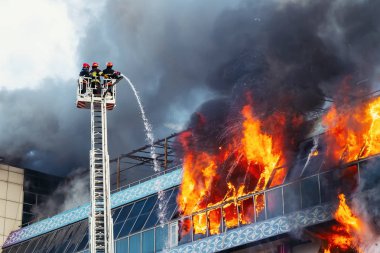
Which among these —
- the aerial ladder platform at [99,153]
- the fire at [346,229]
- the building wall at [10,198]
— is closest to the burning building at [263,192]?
the fire at [346,229]

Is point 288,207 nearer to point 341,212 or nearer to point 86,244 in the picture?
point 341,212

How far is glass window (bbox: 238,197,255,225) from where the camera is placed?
39250 millimetres

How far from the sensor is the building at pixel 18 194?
61.1 metres

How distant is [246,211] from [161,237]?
5709 millimetres

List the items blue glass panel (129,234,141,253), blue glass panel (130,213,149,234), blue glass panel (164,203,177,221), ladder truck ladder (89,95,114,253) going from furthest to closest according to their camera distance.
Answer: blue glass panel (130,213,149,234) → blue glass panel (129,234,141,253) → blue glass panel (164,203,177,221) → ladder truck ladder (89,95,114,253)

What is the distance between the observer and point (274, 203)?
3822 centimetres

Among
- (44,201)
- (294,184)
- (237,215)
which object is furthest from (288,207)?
(44,201)

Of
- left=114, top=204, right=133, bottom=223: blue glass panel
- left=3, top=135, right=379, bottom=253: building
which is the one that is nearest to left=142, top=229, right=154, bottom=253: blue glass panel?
left=3, top=135, right=379, bottom=253: building

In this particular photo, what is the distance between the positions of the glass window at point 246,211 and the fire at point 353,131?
4.50m

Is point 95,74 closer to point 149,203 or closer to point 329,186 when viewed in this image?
point 329,186

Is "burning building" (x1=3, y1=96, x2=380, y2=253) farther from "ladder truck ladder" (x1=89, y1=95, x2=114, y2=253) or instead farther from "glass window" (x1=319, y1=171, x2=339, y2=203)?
"ladder truck ladder" (x1=89, y1=95, x2=114, y2=253)

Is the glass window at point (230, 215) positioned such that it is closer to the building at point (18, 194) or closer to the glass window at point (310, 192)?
the glass window at point (310, 192)

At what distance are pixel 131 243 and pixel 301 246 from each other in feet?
34.3

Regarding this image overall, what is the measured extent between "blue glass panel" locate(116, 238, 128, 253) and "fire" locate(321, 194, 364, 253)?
499 inches
